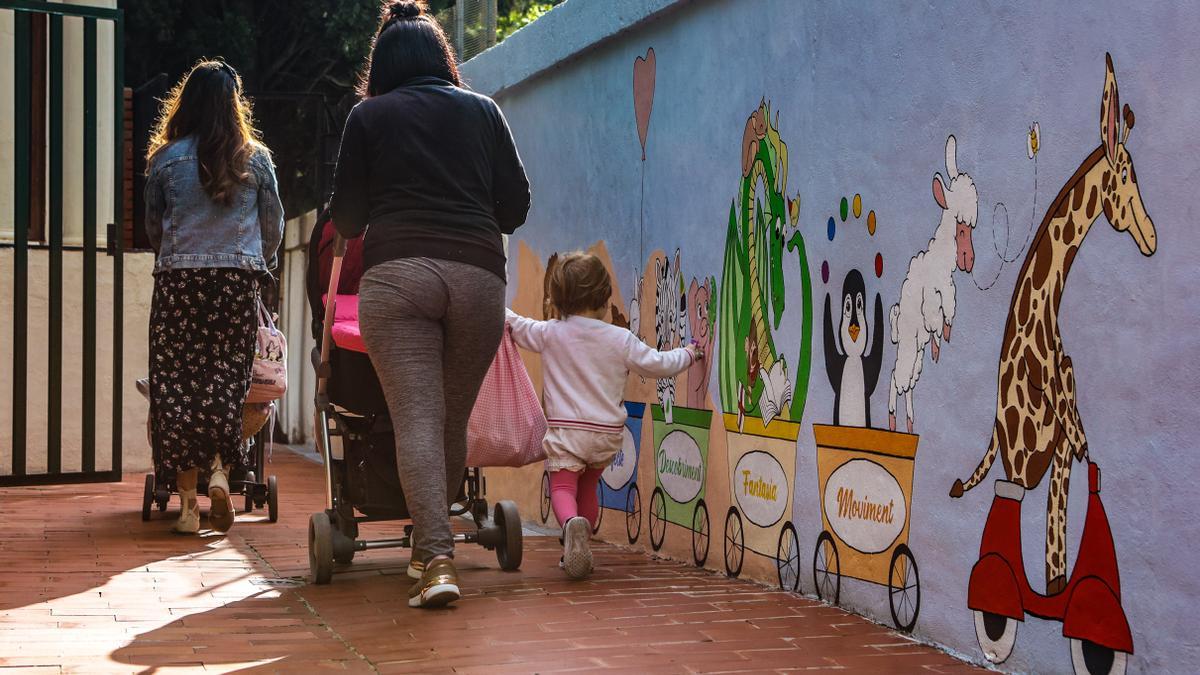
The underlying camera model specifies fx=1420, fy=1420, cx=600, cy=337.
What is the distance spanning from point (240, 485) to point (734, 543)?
283cm

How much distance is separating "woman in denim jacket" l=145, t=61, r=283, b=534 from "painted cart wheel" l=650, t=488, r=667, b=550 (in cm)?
190

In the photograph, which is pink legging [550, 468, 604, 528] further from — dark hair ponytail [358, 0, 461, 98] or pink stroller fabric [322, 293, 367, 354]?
dark hair ponytail [358, 0, 461, 98]

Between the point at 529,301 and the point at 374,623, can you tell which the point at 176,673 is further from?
the point at 529,301

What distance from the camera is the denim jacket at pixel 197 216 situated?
6316 mm

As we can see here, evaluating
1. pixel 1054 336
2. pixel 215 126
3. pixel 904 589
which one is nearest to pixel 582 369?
pixel 904 589

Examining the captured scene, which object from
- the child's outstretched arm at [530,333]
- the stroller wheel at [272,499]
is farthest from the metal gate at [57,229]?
the child's outstretched arm at [530,333]

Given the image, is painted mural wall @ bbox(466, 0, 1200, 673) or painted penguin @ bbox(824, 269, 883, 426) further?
painted penguin @ bbox(824, 269, 883, 426)

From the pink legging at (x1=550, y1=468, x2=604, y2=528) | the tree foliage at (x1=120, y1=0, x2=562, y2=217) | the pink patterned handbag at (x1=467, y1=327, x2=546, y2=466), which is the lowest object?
the pink legging at (x1=550, y1=468, x2=604, y2=528)

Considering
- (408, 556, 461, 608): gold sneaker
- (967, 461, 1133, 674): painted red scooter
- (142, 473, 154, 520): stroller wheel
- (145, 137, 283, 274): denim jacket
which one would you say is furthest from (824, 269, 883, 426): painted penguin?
(142, 473, 154, 520): stroller wheel

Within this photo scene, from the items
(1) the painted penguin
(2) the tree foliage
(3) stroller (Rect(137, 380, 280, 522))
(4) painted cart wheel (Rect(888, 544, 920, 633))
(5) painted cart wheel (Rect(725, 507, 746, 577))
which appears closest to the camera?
(4) painted cart wheel (Rect(888, 544, 920, 633))

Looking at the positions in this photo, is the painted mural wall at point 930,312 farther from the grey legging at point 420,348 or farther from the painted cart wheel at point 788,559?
the grey legging at point 420,348

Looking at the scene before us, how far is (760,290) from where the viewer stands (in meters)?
5.18

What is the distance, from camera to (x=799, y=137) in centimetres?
491

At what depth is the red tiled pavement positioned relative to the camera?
3803mm
